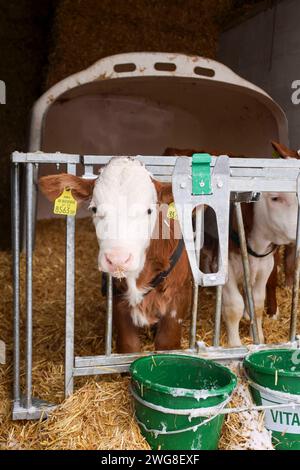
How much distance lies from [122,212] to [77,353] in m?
1.49

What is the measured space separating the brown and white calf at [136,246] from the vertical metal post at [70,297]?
132 mm

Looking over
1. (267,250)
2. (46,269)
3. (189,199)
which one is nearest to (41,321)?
(46,269)

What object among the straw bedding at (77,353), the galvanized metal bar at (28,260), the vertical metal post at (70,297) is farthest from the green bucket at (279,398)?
the galvanized metal bar at (28,260)

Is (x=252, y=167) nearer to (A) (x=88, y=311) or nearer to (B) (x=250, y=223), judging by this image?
(B) (x=250, y=223)

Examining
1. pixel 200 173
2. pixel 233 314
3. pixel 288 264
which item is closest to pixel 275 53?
pixel 288 264

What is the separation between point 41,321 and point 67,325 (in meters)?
1.75

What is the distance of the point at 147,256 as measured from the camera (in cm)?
290

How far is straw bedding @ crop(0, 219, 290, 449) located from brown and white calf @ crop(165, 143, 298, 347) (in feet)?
0.65

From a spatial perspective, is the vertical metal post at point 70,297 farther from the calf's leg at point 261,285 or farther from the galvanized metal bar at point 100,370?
the calf's leg at point 261,285

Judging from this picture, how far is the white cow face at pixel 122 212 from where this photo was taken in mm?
2344

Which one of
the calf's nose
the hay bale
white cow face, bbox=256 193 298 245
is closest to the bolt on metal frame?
the calf's nose

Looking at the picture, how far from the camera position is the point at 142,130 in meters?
8.52

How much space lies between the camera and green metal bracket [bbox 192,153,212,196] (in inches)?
93.1

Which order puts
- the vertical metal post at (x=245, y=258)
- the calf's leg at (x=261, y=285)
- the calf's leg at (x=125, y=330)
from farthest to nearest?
1. the calf's leg at (x=261, y=285)
2. the calf's leg at (x=125, y=330)
3. the vertical metal post at (x=245, y=258)
